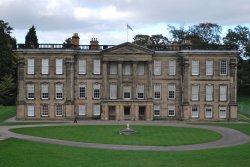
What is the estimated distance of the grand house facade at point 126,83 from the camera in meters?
70.8

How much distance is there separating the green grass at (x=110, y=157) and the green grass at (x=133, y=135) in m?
6.11

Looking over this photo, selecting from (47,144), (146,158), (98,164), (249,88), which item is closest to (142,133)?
(47,144)

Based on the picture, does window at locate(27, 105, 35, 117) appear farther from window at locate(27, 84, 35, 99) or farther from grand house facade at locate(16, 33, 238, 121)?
window at locate(27, 84, 35, 99)

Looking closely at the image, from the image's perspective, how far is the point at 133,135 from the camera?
49531 millimetres

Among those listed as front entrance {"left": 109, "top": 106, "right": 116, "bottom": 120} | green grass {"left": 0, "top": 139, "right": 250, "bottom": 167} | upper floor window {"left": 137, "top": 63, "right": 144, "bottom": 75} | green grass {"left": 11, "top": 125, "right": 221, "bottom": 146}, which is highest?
upper floor window {"left": 137, "top": 63, "right": 144, "bottom": 75}

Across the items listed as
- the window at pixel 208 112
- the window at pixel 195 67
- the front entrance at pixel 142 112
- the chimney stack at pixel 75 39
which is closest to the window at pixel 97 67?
the chimney stack at pixel 75 39

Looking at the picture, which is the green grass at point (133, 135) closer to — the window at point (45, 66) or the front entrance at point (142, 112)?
the front entrance at point (142, 112)

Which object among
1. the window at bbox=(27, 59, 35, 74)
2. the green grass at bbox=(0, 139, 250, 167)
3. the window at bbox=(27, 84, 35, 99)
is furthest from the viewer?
the window at bbox=(27, 84, 35, 99)

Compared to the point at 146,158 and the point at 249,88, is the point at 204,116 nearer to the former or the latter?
the point at 146,158

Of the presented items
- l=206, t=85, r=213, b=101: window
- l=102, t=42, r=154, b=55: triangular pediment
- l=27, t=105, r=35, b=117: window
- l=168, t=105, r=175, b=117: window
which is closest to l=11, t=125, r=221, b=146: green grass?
l=168, t=105, r=175, b=117: window

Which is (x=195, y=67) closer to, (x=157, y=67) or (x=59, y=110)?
(x=157, y=67)

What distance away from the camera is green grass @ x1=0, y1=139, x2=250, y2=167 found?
31.0 m

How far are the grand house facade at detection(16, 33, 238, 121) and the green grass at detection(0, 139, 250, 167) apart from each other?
31152mm

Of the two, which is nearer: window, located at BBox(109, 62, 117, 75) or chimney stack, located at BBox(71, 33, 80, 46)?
window, located at BBox(109, 62, 117, 75)
